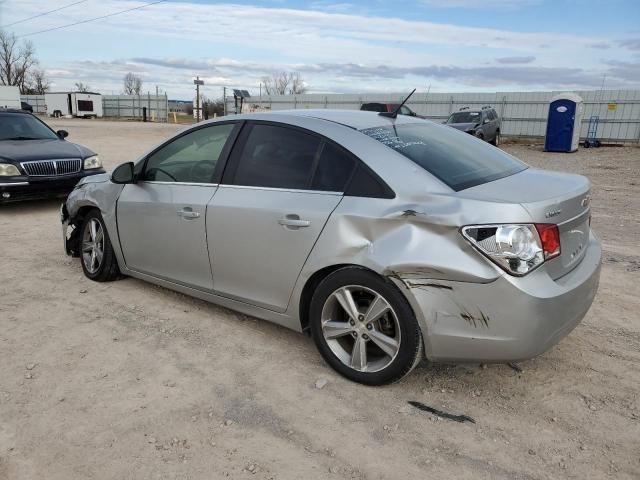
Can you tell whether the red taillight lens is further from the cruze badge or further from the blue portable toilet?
the blue portable toilet

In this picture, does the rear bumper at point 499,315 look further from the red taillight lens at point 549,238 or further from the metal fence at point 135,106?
the metal fence at point 135,106

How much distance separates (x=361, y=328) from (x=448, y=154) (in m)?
1.21

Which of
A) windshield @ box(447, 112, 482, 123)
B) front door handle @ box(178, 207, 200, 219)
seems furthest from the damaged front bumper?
windshield @ box(447, 112, 482, 123)

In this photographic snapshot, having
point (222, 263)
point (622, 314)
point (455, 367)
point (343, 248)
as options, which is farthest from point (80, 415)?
point (622, 314)

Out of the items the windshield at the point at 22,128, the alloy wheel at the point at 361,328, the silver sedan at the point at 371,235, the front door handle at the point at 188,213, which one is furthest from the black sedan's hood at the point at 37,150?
the alloy wheel at the point at 361,328

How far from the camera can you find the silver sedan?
2.68m

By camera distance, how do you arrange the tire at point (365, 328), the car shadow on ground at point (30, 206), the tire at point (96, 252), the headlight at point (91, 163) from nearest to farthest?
the tire at point (365, 328), the tire at point (96, 252), the car shadow on ground at point (30, 206), the headlight at point (91, 163)

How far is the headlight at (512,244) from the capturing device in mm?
2611

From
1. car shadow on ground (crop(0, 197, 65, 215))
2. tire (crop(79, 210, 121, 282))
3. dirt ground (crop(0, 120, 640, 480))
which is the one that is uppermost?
tire (crop(79, 210, 121, 282))

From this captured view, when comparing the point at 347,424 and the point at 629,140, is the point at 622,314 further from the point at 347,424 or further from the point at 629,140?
the point at 629,140

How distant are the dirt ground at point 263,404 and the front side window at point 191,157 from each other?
1068mm

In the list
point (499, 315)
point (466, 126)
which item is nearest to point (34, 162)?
point (499, 315)

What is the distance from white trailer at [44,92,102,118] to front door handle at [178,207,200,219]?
177ft

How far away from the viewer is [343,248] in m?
3.04
